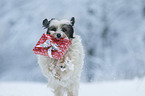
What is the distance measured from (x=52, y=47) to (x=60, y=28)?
1.18ft

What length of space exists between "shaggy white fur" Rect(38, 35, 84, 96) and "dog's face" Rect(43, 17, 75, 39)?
249 millimetres

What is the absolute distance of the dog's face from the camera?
133 inches

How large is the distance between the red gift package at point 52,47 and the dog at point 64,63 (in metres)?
0.08

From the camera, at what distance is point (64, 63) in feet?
11.4

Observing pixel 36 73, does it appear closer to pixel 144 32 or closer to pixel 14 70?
pixel 14 70

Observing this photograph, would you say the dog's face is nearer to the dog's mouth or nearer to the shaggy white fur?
the dog's mouth

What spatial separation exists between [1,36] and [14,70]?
2.14m

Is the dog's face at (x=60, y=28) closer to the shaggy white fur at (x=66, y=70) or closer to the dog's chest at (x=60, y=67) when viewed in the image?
the shaggy white fur at (x=66, y=70)

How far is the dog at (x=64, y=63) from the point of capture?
3.48 m

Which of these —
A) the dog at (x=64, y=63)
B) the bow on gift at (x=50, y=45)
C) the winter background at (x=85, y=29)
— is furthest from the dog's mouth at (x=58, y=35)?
the winter background at (x=85, y=29)

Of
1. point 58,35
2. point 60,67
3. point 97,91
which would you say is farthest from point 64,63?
point 97,91

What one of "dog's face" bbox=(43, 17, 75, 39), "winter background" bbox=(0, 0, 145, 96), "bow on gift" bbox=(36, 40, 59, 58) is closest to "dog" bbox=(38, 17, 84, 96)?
"dog's face" bbox=(43, 17, 75, 39)

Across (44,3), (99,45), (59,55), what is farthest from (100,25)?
(59,55)

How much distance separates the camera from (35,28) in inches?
440
